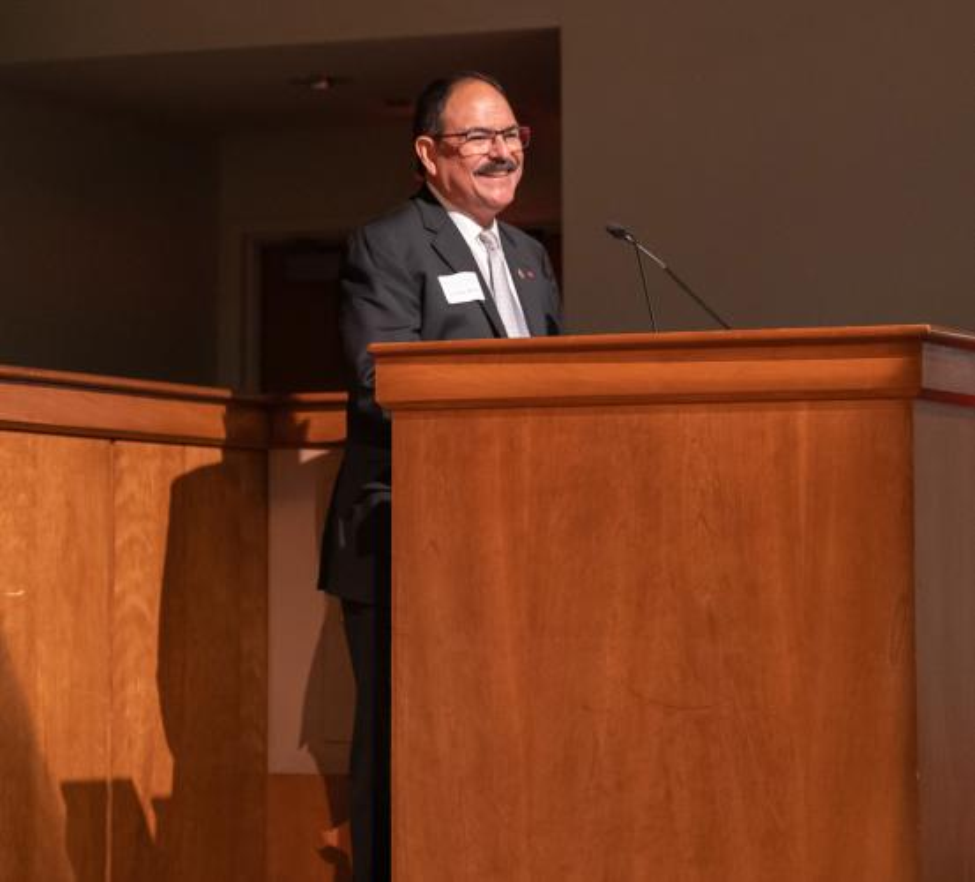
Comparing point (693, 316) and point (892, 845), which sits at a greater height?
point (693, 316)

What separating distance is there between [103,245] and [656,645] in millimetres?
6237

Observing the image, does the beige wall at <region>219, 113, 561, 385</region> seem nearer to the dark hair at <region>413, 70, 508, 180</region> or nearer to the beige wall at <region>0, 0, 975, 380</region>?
the beige wall at <region>0, 0, 975, 380</region>

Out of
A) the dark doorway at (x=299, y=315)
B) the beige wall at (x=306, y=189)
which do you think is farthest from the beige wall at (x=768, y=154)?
the dark doorway at (x=299, y=315)

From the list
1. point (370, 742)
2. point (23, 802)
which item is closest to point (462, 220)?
point (370, 742)

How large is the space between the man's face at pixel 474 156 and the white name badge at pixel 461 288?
192 mm

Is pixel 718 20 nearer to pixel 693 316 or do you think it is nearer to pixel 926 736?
pixel 693 316

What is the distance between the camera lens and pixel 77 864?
10.7 ft

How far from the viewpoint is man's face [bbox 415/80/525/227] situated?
333cm

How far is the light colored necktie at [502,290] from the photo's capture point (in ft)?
10.9

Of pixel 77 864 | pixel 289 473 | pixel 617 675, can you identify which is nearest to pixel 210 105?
pixel 289 473

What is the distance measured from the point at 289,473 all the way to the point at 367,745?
82 centimetres

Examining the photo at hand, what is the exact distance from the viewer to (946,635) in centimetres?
251

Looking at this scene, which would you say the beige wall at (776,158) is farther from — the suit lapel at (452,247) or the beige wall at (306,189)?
the suit lapel at (452,247)

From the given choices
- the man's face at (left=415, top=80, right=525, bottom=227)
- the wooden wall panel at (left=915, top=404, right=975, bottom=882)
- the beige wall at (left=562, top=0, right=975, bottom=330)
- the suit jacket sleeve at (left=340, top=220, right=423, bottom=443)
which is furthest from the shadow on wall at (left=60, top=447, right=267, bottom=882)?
the beige wall at (left=562, top=0, right=975, bottom=330)
